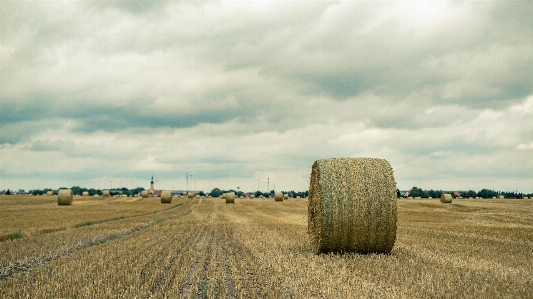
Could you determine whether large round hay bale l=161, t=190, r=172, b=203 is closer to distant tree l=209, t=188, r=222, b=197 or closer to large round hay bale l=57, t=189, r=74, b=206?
large round hay bale l=57, t=189, r=74, b=206

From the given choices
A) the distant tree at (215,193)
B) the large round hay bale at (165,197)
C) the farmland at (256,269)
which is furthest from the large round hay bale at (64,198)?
the distant tree at (215,193)

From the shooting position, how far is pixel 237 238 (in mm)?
15516

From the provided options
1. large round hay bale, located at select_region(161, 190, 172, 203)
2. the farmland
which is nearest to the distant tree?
large round hay bale, located at select_region(161, 190, 172, 203)

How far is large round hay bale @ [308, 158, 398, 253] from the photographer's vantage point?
11398mm

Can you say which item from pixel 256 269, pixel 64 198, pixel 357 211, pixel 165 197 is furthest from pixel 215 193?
pixel 256 269

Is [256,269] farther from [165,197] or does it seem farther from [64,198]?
[165,197]

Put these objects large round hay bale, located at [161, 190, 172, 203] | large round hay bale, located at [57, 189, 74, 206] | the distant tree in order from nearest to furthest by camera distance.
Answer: large round hay bale, located at [57, 189, 74, 206] → large round hay bale, located at [161, 190, 172, 203] → the distant tree

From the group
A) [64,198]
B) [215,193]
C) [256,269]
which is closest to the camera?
[256,269]

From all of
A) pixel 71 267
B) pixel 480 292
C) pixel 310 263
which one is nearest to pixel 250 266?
pixel 310 263

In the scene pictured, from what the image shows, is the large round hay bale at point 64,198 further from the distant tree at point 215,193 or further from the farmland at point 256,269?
the distant tree at point 215,193

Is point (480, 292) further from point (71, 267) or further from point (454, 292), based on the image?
point (71, 267)

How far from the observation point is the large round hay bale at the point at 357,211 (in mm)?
11398

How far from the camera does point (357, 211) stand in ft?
37.5

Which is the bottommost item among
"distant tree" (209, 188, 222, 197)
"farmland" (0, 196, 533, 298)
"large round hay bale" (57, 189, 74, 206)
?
"distant tree" (209, 188, 222, 197)
